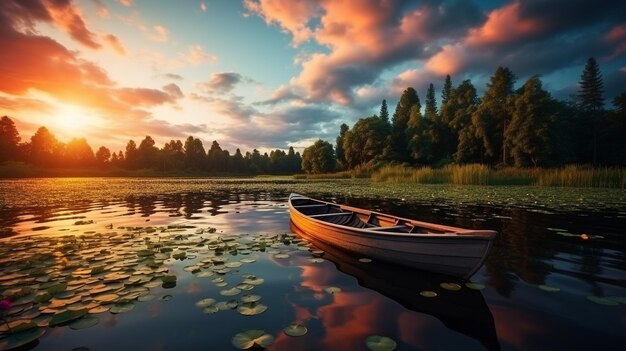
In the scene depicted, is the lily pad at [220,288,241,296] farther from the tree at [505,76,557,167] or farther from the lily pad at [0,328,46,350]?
the tree at [505,76,557,167]

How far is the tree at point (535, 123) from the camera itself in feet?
157

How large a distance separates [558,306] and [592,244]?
4989mm

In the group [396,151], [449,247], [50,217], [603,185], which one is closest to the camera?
[449,247]

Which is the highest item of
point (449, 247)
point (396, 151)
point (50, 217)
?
point (396, 151)

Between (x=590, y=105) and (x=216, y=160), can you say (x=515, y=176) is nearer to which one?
(x=590, y=105)

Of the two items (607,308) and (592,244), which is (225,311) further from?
(592,244)

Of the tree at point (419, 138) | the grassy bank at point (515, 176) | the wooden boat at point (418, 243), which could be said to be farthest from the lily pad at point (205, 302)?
the tree at point (419, 138)

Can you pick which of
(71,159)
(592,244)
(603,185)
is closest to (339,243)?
(592,244)

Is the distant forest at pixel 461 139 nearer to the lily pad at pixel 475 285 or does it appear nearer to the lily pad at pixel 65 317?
the lily pad at pixel 475 285

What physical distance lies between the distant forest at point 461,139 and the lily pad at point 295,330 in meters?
57.5

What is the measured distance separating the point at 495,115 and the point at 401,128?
85.0 ft

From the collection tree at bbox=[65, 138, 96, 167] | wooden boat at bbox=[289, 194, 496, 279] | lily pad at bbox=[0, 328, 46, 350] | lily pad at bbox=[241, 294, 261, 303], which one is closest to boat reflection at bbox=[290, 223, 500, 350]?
wooden boat at bbox=[289, 194, 496, 279]

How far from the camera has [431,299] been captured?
466cm

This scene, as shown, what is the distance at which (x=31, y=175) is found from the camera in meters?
67.1
